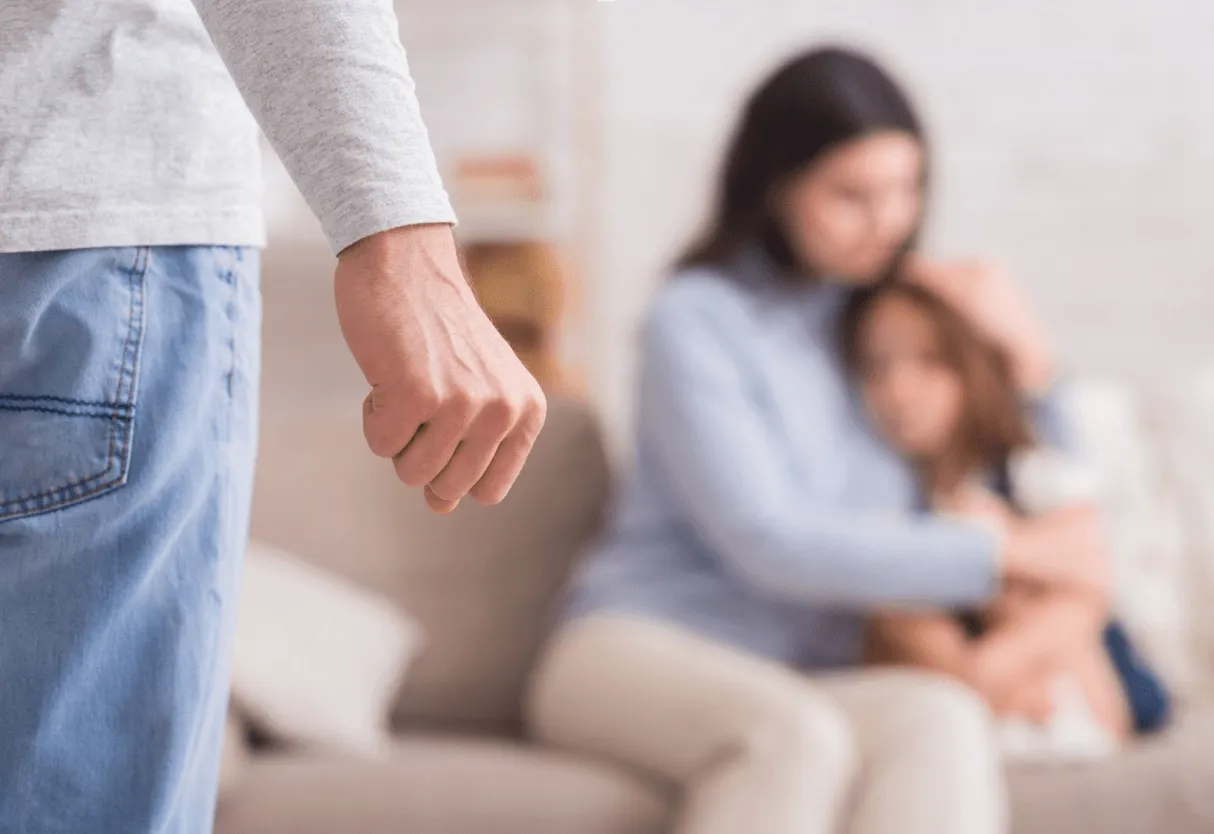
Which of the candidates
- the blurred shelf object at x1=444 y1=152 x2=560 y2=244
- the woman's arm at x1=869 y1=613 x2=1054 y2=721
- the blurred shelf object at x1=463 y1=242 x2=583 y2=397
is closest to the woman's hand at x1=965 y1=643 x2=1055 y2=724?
the woman's arm at x1=869 y1=613 x2=1054 y2=721

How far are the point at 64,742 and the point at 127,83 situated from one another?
0.28m

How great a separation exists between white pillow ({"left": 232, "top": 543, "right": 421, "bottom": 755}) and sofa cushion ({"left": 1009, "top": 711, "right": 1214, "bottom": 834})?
29.8 inches

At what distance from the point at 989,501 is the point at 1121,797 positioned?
379 mm

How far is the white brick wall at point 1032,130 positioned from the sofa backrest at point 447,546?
81 centimetres

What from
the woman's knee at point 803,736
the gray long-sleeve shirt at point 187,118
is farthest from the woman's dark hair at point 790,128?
the gray long-sleeve shirt at point 187,118

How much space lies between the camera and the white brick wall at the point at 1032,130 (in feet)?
8.06

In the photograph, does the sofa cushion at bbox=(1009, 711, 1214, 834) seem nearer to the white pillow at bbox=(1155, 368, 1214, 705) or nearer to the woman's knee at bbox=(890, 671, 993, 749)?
the woman's knee at bbox=(890, 671, 993, 749)

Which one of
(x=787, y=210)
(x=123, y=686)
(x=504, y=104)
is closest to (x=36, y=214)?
(x=123, y=686)

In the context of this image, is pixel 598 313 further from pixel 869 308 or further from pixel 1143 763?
pixel 1143 763

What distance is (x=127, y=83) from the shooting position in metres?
0.56

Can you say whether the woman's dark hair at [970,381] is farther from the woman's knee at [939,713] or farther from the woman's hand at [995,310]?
the woman's knee at [939,713]

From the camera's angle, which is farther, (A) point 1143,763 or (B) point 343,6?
(A) point 1143,763

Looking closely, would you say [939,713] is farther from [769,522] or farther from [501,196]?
[501,196]

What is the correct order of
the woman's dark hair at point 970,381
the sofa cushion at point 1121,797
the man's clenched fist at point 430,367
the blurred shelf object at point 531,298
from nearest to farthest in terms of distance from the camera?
the man's clenched fist at point 430,367 < the sofa cushion at point 1121,797 < the woman's dark hair at point 970,381 < the blurred shelf object at point 531,298
